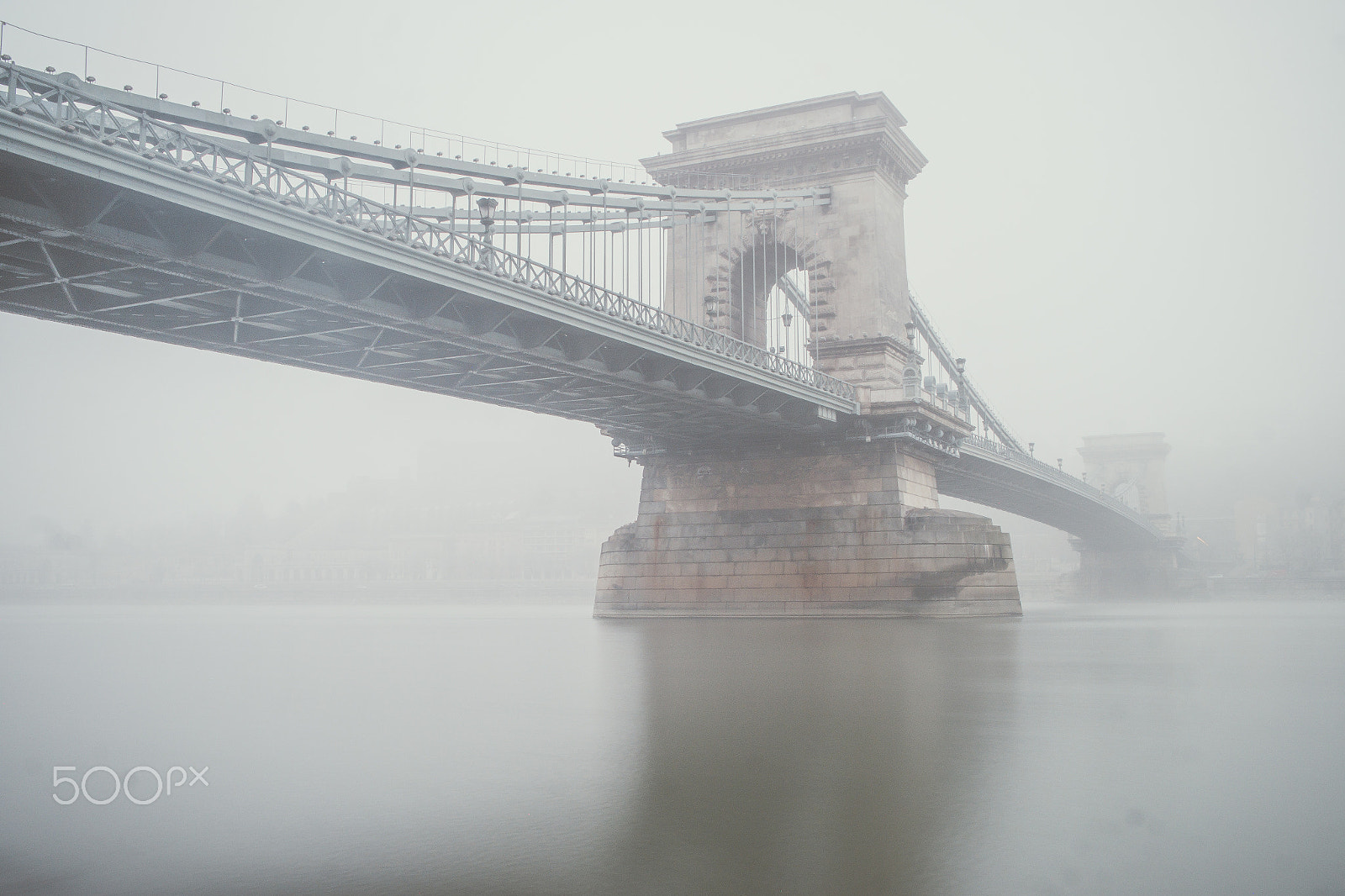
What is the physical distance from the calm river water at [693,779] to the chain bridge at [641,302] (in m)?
6.17

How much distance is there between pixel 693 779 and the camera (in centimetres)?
852

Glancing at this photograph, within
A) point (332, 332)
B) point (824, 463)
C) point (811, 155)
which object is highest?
point (811, 155)

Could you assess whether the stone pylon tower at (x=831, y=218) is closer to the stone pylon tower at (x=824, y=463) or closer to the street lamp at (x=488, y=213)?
the stone pylon tower at (x=824, y=463)

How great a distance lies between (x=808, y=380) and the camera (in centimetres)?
3198

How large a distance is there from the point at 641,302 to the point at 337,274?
8.02m

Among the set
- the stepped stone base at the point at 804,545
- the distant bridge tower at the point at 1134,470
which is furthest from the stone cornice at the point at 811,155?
the distant bridge tower at the point at 1134,470

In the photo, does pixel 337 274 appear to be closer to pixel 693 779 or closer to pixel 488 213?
pixel 488 213

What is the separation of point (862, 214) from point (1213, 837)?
98.0ft

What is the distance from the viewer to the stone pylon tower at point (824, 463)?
106 feet

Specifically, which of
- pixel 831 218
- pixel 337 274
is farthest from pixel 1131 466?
pixel 337 274

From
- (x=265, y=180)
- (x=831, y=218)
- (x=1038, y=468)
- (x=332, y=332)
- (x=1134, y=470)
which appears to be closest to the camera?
(x=265, y=180)

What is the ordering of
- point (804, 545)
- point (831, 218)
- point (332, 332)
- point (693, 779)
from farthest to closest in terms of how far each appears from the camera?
1. point (831, 218)
2. point (804, 545)
3. point (332, 332)
4. point (693, 779)

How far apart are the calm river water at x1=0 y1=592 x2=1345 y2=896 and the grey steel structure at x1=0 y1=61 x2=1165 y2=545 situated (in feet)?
20.0

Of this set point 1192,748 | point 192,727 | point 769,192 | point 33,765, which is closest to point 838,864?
point 1192,748
